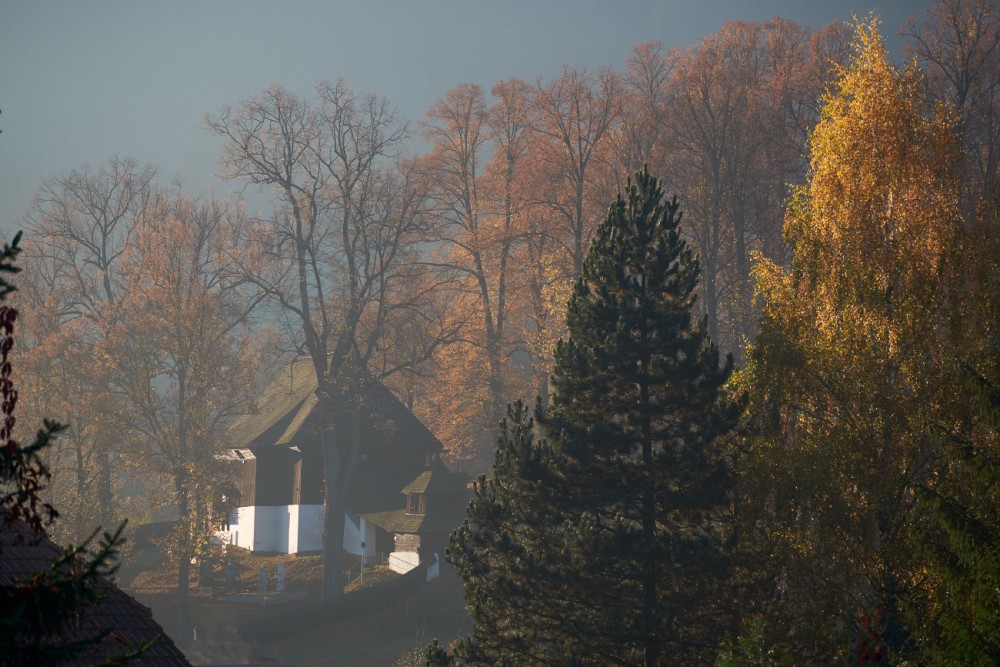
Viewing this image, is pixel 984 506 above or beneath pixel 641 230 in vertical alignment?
beneath

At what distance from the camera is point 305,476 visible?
2002 inches

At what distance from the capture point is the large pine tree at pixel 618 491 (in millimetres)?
17875

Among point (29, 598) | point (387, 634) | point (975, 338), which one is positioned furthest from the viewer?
point (387, 634)

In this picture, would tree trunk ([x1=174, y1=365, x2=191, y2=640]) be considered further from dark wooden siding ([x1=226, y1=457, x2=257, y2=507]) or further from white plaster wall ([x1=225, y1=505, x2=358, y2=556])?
dark wooden siding ([x1=226, y1=457, x2=257, y2=507])

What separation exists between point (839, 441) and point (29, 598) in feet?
48.2

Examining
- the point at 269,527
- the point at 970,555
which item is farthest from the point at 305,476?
the point at 970,555

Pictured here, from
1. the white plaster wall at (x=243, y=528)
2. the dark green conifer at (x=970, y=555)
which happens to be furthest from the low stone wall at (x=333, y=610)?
the dark green conifer at (x=970, y=555)

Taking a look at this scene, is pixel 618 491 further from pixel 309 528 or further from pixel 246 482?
pixel 246 482

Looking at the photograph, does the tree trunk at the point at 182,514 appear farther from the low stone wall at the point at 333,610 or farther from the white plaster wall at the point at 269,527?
the white plaster wall at the point at 269,527

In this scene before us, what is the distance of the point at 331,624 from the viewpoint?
122 ft

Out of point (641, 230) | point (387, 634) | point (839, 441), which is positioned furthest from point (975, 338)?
point (387, 634)

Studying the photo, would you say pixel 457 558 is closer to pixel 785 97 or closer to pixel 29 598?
pixel 29 598

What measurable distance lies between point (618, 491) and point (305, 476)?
34453 millimetres

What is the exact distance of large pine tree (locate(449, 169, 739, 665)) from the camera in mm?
17875
